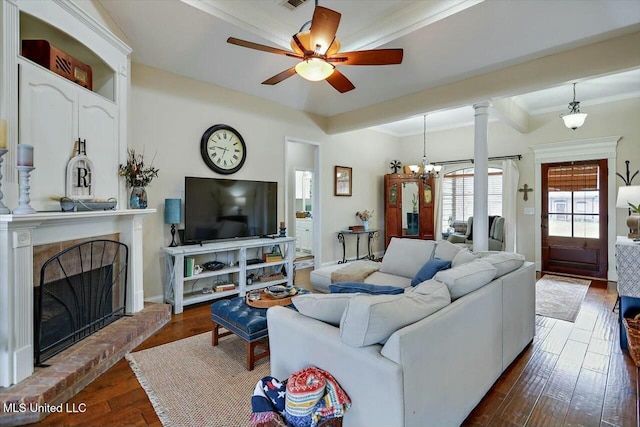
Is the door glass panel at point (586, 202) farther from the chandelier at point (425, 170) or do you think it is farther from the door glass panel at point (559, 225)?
the chandelier at point (425, 170)

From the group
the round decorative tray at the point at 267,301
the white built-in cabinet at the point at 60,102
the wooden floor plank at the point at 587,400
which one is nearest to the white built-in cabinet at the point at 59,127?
the white built-in cabinet at the point at 60,102

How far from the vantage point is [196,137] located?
4.21 metres

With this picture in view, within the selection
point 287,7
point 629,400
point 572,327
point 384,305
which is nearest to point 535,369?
point 629,400

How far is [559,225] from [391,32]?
4.95 metres

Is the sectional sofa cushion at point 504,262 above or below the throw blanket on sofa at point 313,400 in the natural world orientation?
above

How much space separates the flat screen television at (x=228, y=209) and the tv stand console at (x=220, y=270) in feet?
0.55

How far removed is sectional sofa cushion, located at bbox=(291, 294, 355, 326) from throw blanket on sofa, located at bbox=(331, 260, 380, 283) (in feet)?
6.11

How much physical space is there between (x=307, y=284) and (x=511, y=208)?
431 cm

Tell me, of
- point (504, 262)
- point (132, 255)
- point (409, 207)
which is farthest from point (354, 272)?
point (409, 207)

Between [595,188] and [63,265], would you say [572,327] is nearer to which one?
[595,188]

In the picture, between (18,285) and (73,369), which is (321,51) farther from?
(73,369)

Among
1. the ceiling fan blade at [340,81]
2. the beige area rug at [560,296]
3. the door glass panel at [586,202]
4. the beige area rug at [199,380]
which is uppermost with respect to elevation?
the ceiling fan blade at [340,81]

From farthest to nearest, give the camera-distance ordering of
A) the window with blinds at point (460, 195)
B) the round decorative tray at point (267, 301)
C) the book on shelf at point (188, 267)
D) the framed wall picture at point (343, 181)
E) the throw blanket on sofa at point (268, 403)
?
the window with blinds at point (460, 195), the framed wall picture at point (343, 181), the book on shelf at point (188, 267), the round decorative tray at point (267, 301), the throw blanket on sofa at point (268, 403)

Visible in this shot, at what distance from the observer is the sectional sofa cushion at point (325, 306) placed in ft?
5.48
